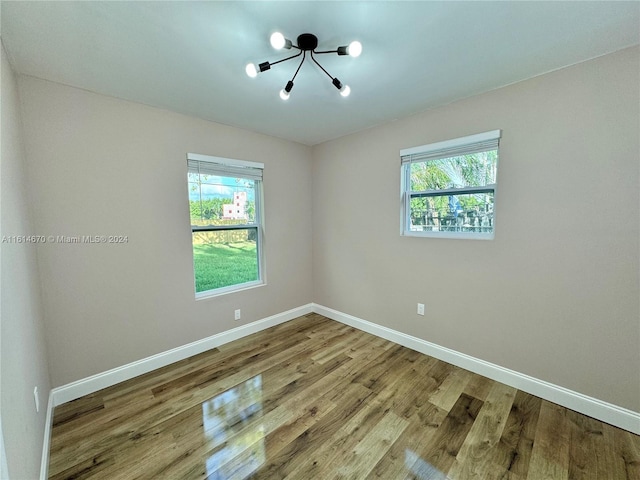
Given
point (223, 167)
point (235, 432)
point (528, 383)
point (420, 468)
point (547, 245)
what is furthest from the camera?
point (223, 167)

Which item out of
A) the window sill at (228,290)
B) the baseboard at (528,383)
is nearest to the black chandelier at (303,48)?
the window sill at (228,290)

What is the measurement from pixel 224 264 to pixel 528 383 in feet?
10.1

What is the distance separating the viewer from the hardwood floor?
4.88ft

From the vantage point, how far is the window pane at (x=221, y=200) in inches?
106

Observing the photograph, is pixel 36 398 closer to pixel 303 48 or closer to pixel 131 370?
pixel 131 370

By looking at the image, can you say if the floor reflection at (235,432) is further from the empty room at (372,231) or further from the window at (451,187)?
the window at (451,187)

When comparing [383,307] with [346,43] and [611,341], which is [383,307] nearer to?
[611,341]

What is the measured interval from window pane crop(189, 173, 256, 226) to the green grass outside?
29cm

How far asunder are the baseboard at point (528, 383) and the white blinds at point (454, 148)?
6.21ft

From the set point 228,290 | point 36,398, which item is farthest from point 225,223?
point 36,398

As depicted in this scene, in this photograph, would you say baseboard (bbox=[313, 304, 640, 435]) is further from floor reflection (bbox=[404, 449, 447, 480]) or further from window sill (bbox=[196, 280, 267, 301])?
window sill (bbox=[196, 280, 267, 301])

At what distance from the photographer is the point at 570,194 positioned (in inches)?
73.2

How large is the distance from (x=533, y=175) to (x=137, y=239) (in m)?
3.36

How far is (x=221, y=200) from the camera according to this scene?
2.91 metres
